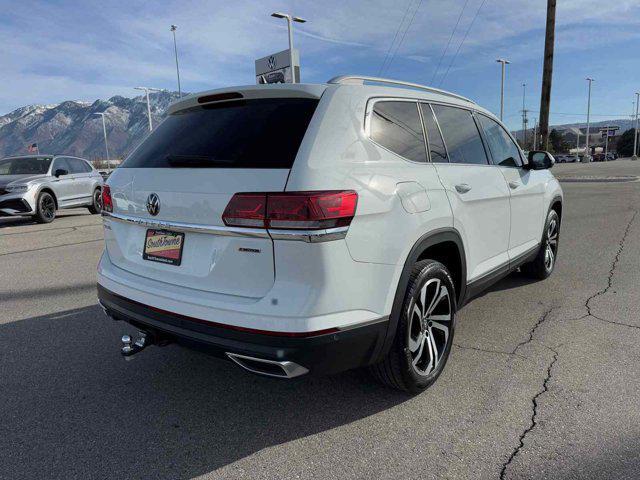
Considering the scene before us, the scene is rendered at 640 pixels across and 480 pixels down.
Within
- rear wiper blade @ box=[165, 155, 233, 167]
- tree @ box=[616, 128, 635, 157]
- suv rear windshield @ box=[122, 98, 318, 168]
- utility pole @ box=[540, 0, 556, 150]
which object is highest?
utility pole @ box=[540, 0, 556, 150]

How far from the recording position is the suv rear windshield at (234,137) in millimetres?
2458

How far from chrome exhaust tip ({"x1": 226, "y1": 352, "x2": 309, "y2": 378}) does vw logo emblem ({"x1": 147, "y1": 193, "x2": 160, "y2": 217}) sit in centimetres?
92

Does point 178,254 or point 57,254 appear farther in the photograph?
point 57,254

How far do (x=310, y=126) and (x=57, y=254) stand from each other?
21.4 feet

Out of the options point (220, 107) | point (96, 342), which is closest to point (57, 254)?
point (96, 342)

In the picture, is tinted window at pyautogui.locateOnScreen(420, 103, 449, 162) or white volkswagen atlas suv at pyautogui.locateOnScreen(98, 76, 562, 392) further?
tinted window at pyautogui.locateOnScreen(420, 103, 449, 162)

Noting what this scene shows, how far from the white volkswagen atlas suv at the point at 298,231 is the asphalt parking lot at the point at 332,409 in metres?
0.37

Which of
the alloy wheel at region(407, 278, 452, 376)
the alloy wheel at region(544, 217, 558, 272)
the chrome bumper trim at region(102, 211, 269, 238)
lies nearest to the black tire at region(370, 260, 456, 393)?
the alloy wheel at region(407, 278, 452, 376)

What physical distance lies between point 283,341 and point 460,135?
2.29 meters

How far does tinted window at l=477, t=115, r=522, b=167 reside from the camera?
4.20 metres

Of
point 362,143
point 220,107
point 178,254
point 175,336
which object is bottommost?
point 175,336

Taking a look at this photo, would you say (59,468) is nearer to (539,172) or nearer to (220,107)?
(220,107)

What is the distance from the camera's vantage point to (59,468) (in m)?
2.38

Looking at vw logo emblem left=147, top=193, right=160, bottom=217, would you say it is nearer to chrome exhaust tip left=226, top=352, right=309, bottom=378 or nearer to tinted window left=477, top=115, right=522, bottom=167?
chrome exhaust tip left=226, top=352, right=309, bottom=378
